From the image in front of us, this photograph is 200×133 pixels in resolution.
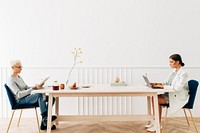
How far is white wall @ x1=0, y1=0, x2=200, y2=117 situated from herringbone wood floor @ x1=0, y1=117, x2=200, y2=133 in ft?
2.97

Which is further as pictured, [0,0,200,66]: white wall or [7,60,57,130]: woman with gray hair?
[0,0,200,66]: white wall

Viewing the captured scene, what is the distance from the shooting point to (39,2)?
470cm

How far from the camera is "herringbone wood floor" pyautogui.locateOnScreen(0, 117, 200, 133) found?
3.85m

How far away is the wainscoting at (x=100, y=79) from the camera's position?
4.67 m

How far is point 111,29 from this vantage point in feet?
15.4

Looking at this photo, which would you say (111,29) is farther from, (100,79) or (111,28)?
(100,79)

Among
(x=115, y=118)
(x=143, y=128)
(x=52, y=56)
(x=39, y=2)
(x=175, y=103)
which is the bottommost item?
(x=143, y=128)

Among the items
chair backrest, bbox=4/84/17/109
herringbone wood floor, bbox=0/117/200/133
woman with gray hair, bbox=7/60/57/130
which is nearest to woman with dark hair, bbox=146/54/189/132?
herringbone wood floor, bbox=0/117/200/133

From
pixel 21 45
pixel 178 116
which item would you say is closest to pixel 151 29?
pixel 178 116

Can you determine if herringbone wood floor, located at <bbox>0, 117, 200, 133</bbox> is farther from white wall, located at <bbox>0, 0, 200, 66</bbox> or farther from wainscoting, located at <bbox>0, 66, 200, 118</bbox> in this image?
white wall, located at <bbox>0, 0, 200, 66</bbox>

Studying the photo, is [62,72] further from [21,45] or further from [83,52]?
[21,45]

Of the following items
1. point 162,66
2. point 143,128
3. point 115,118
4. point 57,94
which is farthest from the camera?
point 162,66

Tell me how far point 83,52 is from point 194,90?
2.07m

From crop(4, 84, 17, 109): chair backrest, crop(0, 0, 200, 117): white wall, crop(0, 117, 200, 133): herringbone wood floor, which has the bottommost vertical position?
crop(0, 117, 200, 133): herringbone wood floor
